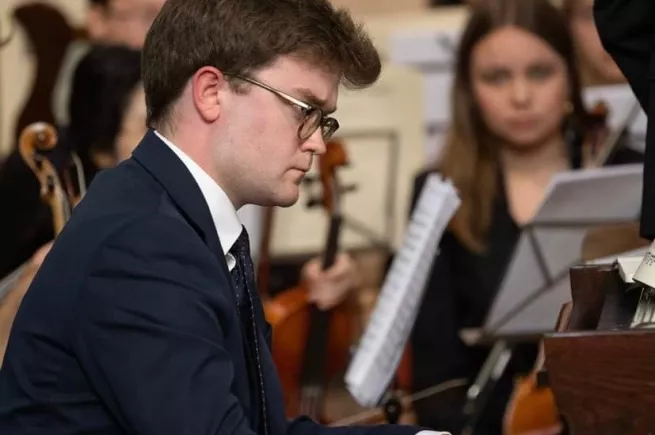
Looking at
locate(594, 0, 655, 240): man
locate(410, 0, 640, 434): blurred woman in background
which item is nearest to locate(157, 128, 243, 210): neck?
locate(594, 0, 655, 240): man

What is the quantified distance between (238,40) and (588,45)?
7.40ft

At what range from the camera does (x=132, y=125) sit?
2.86 m

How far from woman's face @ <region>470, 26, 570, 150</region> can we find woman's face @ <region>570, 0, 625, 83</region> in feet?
1.48

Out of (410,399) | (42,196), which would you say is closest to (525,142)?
(410,399)

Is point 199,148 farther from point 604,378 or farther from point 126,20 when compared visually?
A: point 126,20

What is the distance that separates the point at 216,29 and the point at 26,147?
73cm

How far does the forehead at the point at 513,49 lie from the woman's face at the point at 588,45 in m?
0.44

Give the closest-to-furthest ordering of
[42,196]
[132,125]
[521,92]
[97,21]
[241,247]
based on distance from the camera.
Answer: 1. [241,247]
2. [42,196]
3. [132,125]
4. [521,92]
5. [97,21]

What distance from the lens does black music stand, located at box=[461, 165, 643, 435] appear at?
260 centimetres

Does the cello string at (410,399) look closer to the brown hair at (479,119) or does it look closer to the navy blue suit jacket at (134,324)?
the brown hair at (479,119)

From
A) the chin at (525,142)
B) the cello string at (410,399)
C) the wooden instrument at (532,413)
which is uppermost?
the chin at (525,142)

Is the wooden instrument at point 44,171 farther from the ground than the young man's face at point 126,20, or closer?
closer

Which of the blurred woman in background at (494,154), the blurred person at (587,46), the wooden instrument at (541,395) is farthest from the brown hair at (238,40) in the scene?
the blurred person at (587,46)

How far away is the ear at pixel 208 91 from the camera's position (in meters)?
1.60
